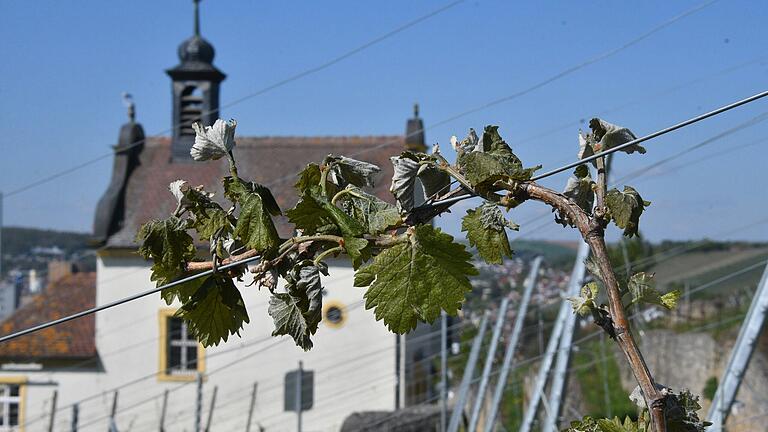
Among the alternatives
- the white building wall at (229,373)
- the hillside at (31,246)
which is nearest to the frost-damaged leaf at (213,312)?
the white building wall at (229,373)

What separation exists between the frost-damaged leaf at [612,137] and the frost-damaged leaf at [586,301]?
19cm

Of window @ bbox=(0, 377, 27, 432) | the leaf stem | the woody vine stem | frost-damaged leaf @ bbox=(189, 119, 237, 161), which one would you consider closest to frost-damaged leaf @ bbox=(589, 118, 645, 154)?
the woody vine stem

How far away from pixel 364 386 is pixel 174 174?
23.5 ft

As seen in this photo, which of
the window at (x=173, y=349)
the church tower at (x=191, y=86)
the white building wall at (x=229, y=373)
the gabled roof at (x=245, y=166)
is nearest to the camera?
the white building wall at (x=229, y=373)

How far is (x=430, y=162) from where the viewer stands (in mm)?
1539

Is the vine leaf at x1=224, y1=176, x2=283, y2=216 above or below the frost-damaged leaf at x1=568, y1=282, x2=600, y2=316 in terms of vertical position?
above

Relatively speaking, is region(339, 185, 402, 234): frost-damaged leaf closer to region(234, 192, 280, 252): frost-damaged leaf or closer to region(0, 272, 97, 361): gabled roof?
region(234, 192, 280, 252): frost-damaged leaf

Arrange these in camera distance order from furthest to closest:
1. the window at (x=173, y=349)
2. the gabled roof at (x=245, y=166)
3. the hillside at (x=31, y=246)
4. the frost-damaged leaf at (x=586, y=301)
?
the hillside at (x=31, y=246) → the gabled roof at (x=245, y=166) → the window at (x=173, y=349) → the frost-damaged leaf at (x=586, y=301)

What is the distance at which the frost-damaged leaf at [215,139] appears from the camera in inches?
61.9

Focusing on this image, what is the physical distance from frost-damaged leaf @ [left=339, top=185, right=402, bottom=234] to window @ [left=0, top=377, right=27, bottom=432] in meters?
25.6

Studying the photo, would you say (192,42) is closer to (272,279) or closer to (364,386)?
(364,386)

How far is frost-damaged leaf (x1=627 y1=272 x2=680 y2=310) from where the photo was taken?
5.19 ft

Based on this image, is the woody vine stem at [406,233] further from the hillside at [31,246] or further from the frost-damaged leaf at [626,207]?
the hillside at [31,246]

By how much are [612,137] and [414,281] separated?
13.6 inches
